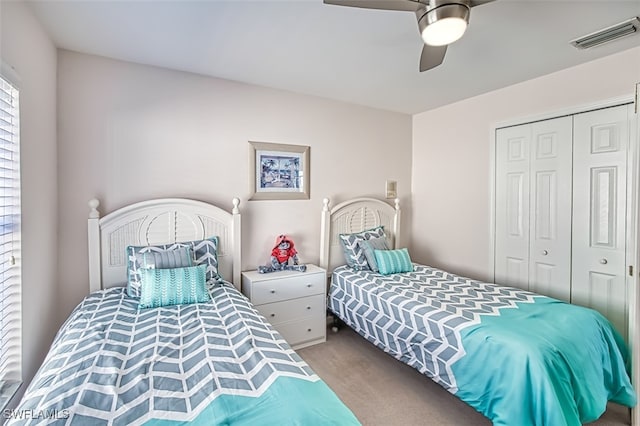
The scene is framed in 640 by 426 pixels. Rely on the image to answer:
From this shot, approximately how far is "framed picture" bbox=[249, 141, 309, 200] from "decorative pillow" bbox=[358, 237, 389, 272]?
0.79 meters

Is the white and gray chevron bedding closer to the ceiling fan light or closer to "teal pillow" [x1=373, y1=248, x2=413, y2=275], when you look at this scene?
"teal pillow" [x1=373, y1=248, x2=413, y2=275]

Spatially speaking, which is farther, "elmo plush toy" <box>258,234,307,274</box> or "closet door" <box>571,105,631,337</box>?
"elmo plush toy" <box>258,234,307,274</box>

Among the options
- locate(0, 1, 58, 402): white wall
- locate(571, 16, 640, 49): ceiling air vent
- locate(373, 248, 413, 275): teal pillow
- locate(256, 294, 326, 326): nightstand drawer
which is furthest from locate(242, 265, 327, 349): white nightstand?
locate(571, 16, 640, 49): ceiling air vent

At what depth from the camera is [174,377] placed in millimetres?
1294

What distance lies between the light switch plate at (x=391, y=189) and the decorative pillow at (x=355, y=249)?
679 mm

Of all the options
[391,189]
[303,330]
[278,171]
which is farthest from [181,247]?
[391,189]

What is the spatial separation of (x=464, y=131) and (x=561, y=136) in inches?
37.5

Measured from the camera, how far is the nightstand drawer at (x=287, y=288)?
2.73 metres

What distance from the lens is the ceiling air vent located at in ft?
6.35

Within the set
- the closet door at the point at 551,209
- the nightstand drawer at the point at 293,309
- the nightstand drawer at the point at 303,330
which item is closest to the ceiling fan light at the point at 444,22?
the closet door at the point at 551,209

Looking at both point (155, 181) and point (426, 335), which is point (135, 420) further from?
point (155, 181)

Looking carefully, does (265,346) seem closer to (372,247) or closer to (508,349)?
(508,349)

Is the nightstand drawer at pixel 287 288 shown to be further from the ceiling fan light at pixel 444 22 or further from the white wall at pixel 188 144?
the ceiling fan light at pixel 444 22

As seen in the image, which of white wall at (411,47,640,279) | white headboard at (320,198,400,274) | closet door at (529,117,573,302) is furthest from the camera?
white headboard at (320,198,400,274)
